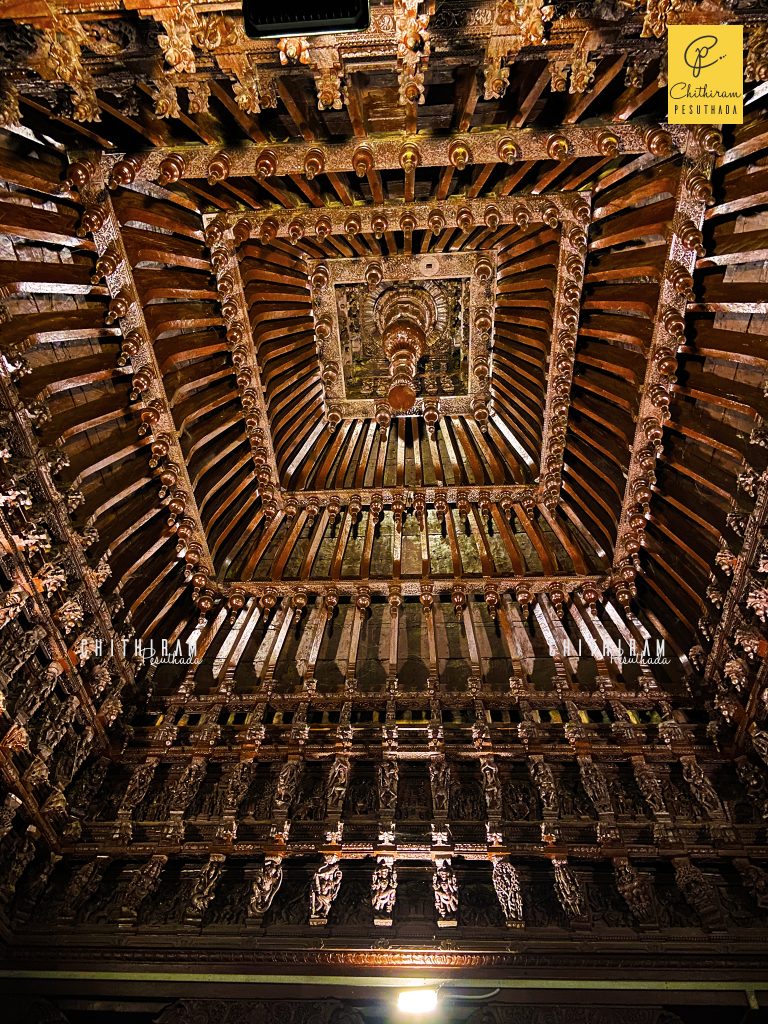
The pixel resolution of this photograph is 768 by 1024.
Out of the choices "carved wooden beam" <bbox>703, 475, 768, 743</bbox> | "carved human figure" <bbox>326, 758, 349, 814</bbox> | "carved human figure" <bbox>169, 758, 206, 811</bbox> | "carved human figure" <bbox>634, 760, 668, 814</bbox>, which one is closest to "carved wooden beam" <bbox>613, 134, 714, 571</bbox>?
"carved wooden beam" <bbox>703, 475, 768, 743</bbox>

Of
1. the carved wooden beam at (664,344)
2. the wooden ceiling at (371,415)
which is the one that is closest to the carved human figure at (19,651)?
the wooden ceiling at (371,415)

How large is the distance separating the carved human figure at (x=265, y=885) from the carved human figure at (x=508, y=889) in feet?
6.15

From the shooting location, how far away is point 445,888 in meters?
5.46

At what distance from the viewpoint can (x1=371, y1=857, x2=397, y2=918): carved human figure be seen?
17.5 feet

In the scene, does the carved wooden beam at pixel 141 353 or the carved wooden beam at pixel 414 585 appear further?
the carved wooden beam at pixel 414 585

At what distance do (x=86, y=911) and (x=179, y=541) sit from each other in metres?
4.11

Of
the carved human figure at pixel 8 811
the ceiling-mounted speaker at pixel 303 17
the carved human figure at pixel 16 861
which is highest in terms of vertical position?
the ceiling-mounted speaker at pixel 303 17

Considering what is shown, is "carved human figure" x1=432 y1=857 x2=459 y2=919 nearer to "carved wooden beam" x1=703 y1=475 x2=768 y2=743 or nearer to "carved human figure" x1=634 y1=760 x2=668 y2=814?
"carved human figure" x1=634 y1=760 x2=668 y2=814

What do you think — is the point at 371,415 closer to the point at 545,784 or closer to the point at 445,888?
the point at 545,784

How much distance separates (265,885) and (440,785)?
1839mm

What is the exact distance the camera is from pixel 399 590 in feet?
28.8

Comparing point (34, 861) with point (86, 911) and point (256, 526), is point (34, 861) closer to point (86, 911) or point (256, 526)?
point (86, 911)

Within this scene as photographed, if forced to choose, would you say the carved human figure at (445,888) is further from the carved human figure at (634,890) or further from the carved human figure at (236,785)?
the carved human figure at (236,785)

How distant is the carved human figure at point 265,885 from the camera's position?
5430 mm
